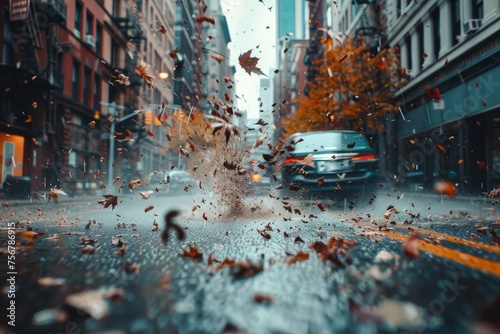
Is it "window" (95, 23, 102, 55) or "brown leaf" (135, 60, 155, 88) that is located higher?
"window" (95, 23, 102, 55)

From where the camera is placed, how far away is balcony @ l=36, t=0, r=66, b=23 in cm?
1659

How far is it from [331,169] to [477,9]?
11.1m

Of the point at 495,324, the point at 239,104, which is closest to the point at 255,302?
the point at 495,324

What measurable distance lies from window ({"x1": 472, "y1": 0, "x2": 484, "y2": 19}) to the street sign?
16128 mm

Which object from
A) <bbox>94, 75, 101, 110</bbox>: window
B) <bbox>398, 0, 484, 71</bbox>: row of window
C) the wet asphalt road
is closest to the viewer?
the wet asphalt road

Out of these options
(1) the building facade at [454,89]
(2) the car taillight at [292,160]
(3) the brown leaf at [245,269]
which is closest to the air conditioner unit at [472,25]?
(1) the building facade at [454,89]

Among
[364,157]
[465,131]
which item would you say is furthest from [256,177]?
[465,131]

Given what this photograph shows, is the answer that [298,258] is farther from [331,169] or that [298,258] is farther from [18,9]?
[18,9]

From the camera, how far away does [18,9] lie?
49.8ft

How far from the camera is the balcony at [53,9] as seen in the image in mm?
16594

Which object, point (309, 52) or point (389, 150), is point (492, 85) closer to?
point (389, 150)

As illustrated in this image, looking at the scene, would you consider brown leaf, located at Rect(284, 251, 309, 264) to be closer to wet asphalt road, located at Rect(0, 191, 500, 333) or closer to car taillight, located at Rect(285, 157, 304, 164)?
wet asphalt road, located at Rect(0, 191, 500, 333)

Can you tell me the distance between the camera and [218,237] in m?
3.88

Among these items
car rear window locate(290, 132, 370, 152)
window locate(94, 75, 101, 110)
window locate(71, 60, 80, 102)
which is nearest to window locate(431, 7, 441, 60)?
car rear window locate(290, 132, 370, 152)
